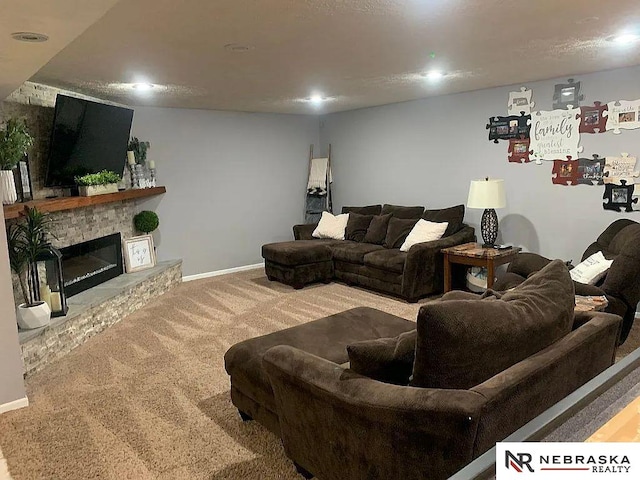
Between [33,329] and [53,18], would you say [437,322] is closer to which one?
[53,18]

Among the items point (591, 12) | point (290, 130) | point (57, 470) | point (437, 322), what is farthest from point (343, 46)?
point (290, 130)

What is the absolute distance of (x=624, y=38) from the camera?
10.2ft

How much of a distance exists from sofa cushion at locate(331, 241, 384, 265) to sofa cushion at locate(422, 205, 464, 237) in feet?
2.46

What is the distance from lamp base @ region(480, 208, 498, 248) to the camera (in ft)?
16.3

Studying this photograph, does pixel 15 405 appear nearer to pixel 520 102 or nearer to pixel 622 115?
pixel 520 102

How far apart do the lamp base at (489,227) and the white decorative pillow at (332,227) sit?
6.51 feet

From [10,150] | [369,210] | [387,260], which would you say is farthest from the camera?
[369,210]

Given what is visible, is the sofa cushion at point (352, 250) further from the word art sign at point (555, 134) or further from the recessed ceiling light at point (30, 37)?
the recessed ceiling light at point (30, 37)

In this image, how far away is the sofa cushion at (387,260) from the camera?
5098 mm

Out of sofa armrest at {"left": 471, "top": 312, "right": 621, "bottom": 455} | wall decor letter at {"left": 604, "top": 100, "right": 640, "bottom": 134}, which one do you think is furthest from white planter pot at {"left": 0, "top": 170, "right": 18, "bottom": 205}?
wall decor letter at {"left": 604, "top": 100, "right": 640, "bottom": 134}

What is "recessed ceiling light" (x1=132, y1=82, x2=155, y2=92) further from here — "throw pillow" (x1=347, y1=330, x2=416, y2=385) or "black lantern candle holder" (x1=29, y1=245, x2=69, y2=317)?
"throw pillow" (x1=347, y1=330, x2=416, y2=385)

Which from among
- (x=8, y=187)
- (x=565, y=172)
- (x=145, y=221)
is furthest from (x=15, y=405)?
(x=565, y=172)

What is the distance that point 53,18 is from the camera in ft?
6.03

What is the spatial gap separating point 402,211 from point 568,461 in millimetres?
5248
